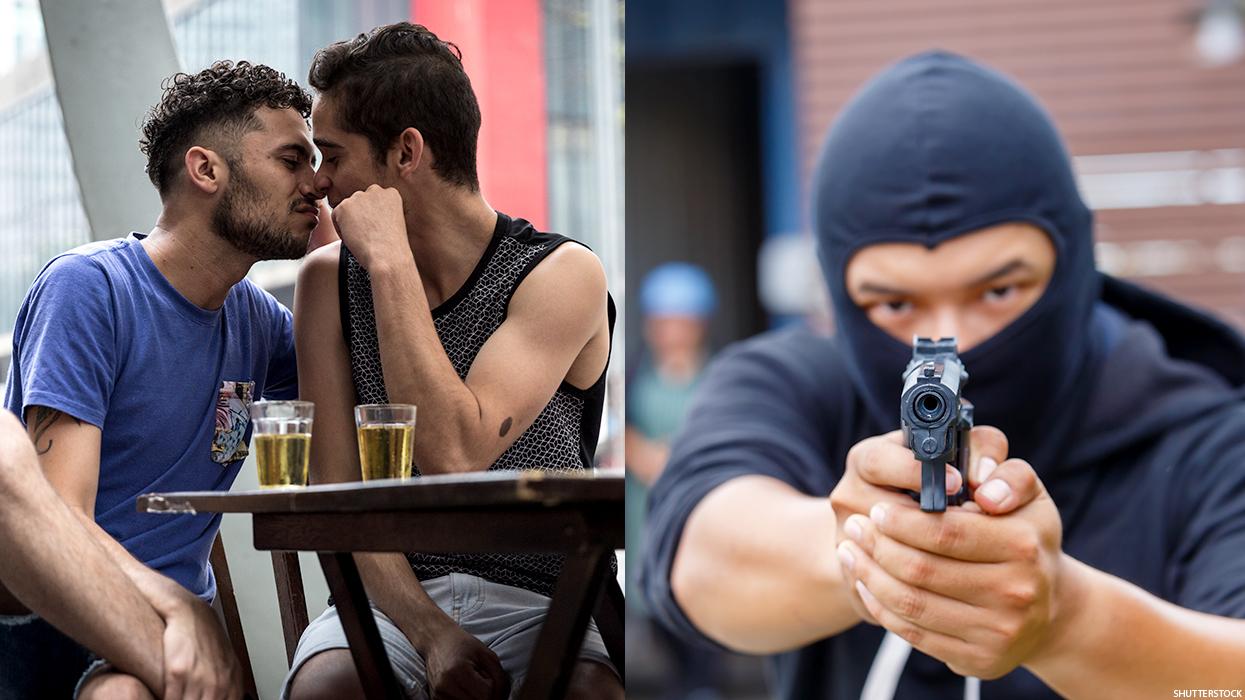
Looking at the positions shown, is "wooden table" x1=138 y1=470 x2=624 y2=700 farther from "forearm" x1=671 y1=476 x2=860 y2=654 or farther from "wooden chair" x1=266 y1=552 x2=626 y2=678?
"wooden chair" x1=266 y1=552 x2=626 y2=678

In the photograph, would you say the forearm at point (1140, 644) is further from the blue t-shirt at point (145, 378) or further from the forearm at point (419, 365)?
the blue t-shirt at point (145, 378)

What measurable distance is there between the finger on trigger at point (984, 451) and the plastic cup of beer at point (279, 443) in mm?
999

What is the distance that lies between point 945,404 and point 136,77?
66.1 inches

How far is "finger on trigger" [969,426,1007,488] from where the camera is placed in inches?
45.9

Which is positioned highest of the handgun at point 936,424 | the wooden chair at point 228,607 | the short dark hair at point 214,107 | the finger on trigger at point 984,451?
the short dark hair at point 214,107

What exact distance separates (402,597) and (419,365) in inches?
15.0

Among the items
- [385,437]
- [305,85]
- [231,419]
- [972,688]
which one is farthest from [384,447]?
[972,688]

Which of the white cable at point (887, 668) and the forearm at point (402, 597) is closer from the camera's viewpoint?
the white cable at point (887, 668)

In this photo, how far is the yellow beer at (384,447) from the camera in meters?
1.69

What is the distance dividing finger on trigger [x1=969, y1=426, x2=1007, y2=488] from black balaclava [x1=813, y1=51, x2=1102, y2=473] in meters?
0.10

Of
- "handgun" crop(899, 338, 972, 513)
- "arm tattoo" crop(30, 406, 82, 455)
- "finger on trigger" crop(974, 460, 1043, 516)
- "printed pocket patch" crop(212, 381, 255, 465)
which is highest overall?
"handgun" crop(899, 338, 972, 513)

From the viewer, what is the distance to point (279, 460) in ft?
5.57

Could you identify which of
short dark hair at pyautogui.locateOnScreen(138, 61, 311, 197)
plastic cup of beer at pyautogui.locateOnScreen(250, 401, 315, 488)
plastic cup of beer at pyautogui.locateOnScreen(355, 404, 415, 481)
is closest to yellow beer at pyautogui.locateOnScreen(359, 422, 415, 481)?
plastic cup of beer at pyautogui.locateOnScreen(355, 404, 415, 481)

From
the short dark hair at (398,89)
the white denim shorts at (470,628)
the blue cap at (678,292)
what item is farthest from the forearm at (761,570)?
the short dark hair at (398,89)
